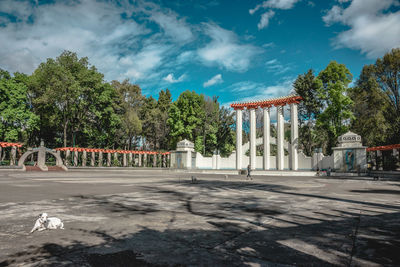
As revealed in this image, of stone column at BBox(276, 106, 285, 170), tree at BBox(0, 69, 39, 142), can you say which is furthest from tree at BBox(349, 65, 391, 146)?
tree at BBox(0, 69, 39, 142)

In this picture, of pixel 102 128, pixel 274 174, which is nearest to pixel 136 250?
pixel 274 174

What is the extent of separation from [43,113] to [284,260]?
52.3 meters

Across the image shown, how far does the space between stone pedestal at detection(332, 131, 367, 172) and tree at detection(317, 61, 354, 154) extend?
221 inches

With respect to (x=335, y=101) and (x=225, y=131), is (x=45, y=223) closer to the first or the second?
(x=335, y=101)

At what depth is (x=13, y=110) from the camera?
40375 mm

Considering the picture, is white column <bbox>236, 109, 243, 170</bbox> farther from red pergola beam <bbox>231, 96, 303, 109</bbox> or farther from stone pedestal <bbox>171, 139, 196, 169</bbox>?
stone pedestal <bbox>171, 139, 196, 169</bbox>

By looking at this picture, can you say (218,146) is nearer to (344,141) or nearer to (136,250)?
(344,141)

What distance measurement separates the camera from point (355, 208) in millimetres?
7898

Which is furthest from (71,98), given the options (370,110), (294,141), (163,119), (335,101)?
(370,110)

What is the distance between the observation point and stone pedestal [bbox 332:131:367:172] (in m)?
28.8

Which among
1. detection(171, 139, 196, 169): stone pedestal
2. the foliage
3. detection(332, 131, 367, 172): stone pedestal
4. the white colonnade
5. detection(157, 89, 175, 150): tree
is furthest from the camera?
detection(157, 89, 175, 150): tree

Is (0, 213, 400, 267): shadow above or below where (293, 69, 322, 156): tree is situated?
below

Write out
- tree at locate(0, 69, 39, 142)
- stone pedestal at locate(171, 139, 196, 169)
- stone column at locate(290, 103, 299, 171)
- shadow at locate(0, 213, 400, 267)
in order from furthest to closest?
tree at locate(0, 69, 39, 142) → stone pedestal at locate(171, 139, 196, 169) → stone column at locate(290, 103, 299, 171) → shadow at locate(0, 213, 400, 267)

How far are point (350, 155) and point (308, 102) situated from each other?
Answer: 41.9 feet
